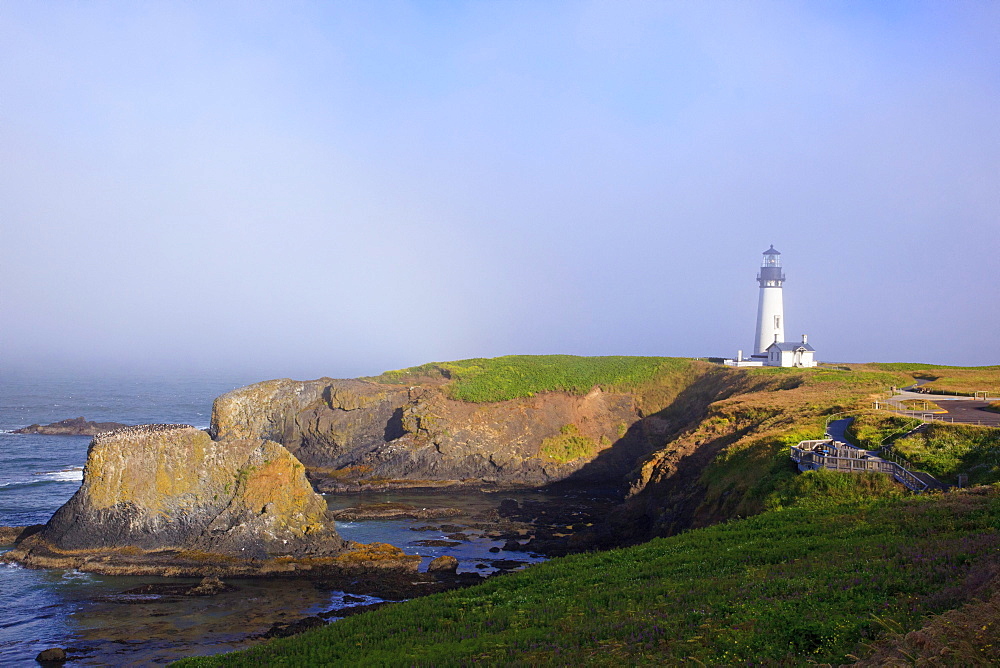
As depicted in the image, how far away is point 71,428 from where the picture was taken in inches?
3231

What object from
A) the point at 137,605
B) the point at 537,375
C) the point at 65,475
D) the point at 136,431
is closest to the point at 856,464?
the point at 137,605

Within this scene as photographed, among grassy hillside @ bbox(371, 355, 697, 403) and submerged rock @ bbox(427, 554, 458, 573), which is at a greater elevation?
grassy hillside @ bbox(371, 355, 697, 403)

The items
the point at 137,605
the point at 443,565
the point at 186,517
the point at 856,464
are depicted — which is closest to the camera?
the point at 856,464

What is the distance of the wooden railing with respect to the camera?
2580 centimetres

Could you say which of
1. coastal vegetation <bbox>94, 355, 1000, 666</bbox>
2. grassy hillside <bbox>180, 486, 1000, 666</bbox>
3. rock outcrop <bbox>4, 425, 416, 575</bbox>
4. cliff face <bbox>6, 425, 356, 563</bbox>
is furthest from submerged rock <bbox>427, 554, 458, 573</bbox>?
grassy hillside <bbox>180, 486, 1000, 666</bbox>

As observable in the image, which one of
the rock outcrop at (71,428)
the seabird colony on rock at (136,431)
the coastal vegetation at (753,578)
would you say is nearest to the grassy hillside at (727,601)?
the coastal vegetation at (753,578)

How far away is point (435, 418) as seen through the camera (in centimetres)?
6325

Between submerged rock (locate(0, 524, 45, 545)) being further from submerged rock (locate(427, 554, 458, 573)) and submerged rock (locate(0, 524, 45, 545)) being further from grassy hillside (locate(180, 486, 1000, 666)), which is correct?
grassy hillside (locate(180, 486, 1000, 666))

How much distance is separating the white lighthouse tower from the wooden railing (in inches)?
2152

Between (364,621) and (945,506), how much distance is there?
17.2 meters

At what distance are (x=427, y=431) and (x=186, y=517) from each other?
2762 centimetres

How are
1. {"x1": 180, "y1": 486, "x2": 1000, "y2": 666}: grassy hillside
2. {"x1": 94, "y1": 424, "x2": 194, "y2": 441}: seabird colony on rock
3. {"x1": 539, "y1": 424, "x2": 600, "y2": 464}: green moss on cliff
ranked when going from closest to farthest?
{"x1": 180, "y1": 486, "x2": 1000, "y2": 666}: grassy hillside → {"x1": 94, "y1": 424, "x2": 194, "y2": 441}: seabird colony on rock → {"x1": 539, "y1": 424, "x2": 600, "y2": 464}: green moss on cliff

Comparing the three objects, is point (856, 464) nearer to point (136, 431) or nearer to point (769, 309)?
point (136, 431)

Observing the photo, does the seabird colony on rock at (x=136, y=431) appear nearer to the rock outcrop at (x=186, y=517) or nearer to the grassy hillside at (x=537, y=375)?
the rock outcrop at (x=186, y=517)
